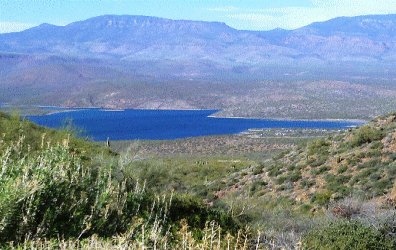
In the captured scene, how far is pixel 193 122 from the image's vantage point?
13425 cm

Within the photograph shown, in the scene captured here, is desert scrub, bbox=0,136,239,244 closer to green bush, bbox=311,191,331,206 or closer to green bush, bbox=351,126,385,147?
green bush, bbox=311,191,331,206

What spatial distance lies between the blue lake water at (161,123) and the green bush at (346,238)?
273 feet

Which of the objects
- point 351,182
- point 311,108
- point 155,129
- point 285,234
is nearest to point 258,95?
point 311,108

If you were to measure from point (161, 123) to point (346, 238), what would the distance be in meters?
125

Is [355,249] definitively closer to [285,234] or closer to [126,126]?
[285,234]

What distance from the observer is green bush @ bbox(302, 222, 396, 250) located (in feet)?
29.5

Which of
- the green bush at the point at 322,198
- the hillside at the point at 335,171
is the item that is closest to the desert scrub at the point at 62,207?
the green bush at the point at 322,198

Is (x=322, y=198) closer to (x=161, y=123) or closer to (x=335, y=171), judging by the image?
(x=335, y=171)

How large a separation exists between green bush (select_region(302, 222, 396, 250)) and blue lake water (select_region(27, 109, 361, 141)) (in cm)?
8323

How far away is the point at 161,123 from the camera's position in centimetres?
13338

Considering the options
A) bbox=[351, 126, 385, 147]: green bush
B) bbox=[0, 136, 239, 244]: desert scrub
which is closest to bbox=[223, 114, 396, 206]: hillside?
bbox=[351, 126, 385, 147]: green bush

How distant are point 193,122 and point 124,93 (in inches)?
2060

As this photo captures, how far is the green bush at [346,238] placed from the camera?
8.98 m

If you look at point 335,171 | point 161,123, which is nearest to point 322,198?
point 335,171
